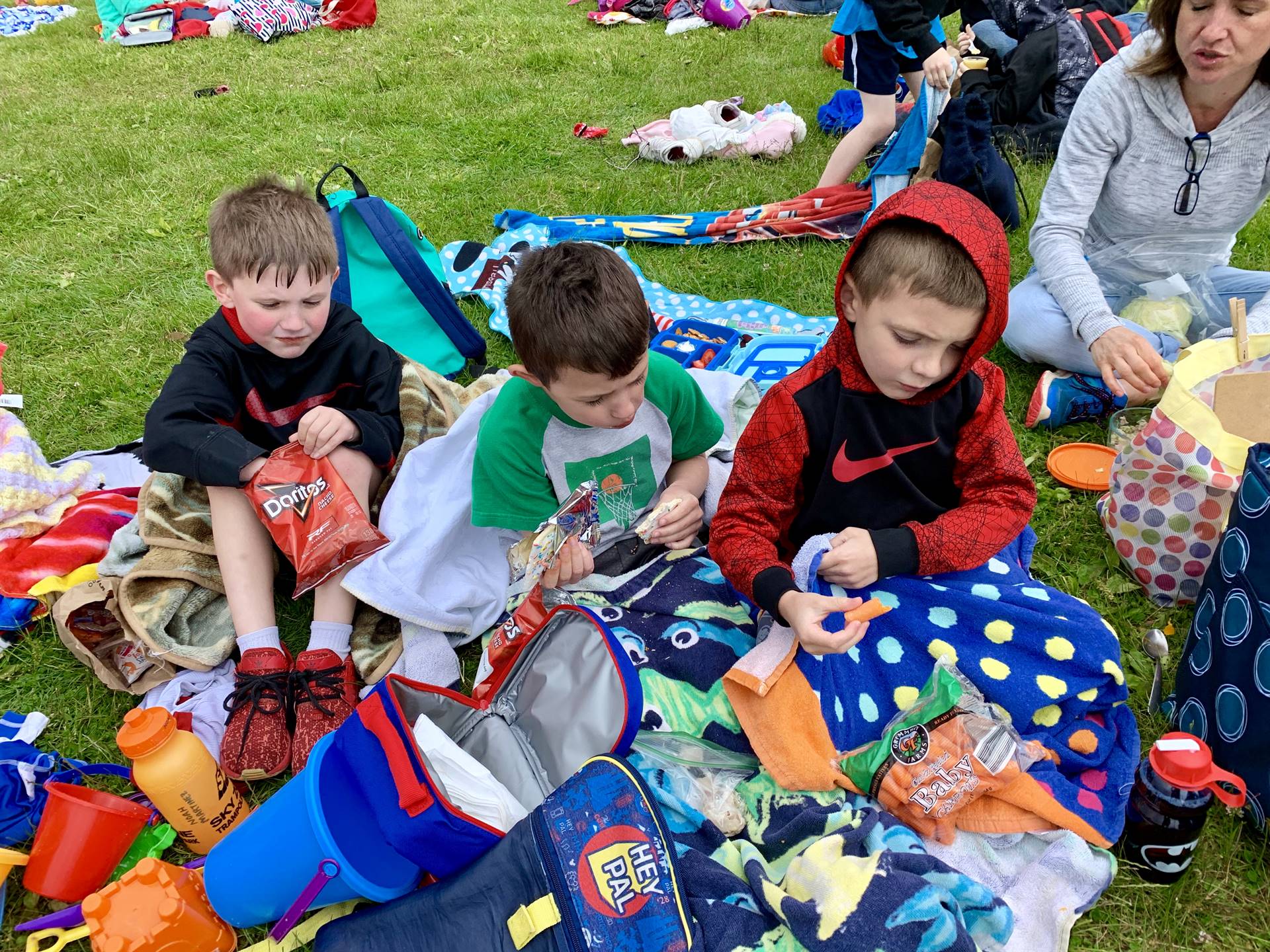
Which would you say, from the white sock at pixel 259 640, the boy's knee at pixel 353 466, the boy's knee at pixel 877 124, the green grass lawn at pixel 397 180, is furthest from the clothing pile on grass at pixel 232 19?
the white sock at pixel 259 640

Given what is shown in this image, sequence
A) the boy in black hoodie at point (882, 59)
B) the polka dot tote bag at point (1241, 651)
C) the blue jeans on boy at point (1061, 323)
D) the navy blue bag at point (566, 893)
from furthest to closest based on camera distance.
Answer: the boy in black hoodie at point (882, 59)
the blue jeans on boy at point (1061, 323)
the polka dot tote bag at point (1241, 651)
the navy blue bag at point (566, 893)

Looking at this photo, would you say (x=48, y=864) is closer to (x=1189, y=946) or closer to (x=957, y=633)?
(x=957, y=633)

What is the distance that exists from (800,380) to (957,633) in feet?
2.25

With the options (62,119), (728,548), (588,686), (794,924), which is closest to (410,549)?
(588,686)

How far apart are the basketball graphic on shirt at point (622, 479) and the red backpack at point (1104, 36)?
12.6 ft

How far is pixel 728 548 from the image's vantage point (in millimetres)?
2100

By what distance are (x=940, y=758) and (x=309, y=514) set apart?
1.66 metres

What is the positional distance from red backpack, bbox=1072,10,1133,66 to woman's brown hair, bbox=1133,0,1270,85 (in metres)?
2.08

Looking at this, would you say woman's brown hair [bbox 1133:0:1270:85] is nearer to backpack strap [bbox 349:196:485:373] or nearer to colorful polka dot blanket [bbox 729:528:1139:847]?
colorful polka dot blanket [bbox 729:528:1139:847]

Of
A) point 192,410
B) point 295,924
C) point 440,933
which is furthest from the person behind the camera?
point 192,410

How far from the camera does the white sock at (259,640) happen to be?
232cm

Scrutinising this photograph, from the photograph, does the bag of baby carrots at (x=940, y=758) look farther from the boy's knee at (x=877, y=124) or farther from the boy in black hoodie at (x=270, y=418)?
the boy's knee at (x=877, y=124)

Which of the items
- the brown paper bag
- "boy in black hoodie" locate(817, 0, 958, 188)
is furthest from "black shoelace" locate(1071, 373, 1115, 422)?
the brown paper bag

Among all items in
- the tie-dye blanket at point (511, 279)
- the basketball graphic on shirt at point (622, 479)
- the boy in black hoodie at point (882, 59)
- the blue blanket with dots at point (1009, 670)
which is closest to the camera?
the blue blanket with dots at point (1009, 670)
